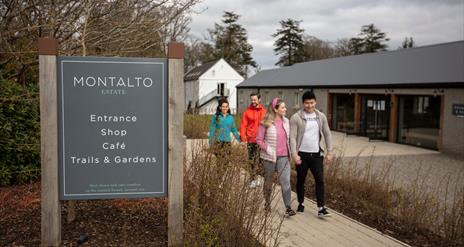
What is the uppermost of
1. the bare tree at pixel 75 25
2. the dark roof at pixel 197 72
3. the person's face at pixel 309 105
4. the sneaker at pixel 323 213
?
the dark roof at pixel 197 72

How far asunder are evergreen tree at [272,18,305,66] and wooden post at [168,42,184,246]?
2462 inches

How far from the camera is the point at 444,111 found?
15617 mm

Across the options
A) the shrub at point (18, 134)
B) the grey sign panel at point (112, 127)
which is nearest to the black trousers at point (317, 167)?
the grey sign panel at point (112, 127)

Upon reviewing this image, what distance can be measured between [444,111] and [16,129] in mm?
15518

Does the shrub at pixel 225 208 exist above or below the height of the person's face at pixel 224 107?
below

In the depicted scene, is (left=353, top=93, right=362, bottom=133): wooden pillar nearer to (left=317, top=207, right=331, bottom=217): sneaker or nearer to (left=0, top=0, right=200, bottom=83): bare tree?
(left=0, top=0, right=200, bottom=83): bare tree

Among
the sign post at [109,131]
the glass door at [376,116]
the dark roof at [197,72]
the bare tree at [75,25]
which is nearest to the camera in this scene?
the sign post at [109,131]

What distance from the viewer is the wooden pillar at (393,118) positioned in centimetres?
1847

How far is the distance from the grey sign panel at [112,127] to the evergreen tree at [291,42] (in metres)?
62.6

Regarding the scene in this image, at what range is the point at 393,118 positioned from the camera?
18641 mm

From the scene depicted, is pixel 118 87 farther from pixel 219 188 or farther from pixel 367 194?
pixel 367 194

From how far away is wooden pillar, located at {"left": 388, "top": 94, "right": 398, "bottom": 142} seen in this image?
18469 millimetres

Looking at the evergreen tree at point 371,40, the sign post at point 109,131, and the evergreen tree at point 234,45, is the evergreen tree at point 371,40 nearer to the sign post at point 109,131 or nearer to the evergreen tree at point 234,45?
the evergreen tree at point 234,45

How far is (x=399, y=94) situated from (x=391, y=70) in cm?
299
